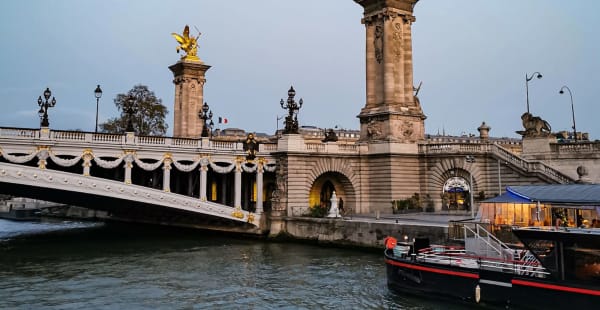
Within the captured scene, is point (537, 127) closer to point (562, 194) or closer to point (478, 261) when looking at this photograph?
point (562, 194)

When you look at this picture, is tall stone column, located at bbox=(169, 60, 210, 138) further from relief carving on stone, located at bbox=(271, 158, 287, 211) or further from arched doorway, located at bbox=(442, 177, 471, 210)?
arched doorway, located at bbox=(442, 177, 471, 210)

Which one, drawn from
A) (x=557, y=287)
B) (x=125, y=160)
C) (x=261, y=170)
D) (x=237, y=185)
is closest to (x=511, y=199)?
(x=557, y=287)

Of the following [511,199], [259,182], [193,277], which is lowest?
[193,277]

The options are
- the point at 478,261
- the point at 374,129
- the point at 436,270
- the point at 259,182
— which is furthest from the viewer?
the point at 374,129

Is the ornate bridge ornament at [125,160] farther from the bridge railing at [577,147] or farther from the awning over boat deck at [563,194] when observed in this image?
the awning over boat deck at [563,194]

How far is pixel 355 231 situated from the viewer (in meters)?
31.2

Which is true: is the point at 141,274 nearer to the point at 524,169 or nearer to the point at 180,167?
the point at 180,167

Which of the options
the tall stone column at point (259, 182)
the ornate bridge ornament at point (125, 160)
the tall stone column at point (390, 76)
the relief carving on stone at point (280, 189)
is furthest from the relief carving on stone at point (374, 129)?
the tall stone column at point (259, 182)

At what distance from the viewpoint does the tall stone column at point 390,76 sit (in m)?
40.6

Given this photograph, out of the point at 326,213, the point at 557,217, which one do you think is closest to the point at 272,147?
the point at 326,213

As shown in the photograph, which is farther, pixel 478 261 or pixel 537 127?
pixel 537 127

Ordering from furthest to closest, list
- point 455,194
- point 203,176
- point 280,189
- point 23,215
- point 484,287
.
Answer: point 23,215 < point 455,194 < point 280,189 < point 203,176 < point 484,287

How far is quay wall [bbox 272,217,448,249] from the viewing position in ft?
87.9

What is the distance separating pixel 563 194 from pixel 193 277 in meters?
15.2
